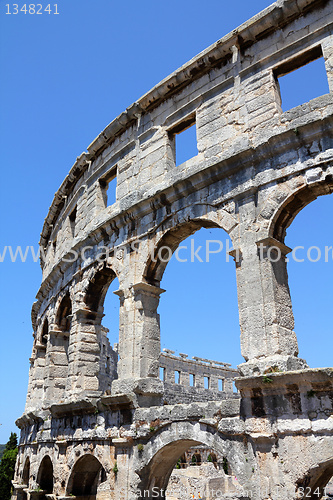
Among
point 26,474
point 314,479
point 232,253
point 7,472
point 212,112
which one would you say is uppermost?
point 212,112

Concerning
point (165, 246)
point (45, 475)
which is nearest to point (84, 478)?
point (45, 475)

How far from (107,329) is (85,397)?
8.57 metres

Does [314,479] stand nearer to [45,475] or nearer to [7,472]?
[45,475]

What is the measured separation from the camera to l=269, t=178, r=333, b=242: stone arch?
6.43 meters

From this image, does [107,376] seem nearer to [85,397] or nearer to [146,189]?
[85,397]

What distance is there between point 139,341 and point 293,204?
3.57 metres

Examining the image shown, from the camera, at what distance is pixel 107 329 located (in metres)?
17.7

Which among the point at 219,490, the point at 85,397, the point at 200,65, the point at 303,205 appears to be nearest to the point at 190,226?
the point at 303,205

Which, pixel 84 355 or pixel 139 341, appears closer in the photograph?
pixel 139 341

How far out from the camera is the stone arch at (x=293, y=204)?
253 inches

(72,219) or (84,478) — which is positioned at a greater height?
(72,219)

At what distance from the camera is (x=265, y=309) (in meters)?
6.28

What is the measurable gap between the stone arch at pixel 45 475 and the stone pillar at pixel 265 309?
22.7 feet

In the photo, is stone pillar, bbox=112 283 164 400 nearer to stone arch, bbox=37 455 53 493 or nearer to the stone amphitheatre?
the stone amphitheatre
